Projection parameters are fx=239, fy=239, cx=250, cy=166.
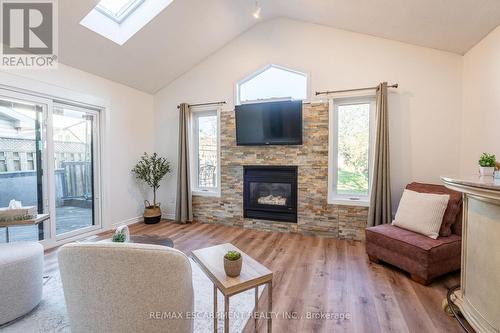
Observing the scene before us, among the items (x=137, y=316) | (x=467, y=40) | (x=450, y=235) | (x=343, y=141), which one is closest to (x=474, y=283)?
(x=450, y=235)

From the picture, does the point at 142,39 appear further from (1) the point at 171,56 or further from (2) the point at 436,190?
(2) the point at 436,190

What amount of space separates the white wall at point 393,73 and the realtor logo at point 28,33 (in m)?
2.45

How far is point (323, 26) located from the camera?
3.78 metres

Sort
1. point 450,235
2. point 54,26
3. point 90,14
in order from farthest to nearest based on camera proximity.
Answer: point 90,14
point 54,26
point 450,235

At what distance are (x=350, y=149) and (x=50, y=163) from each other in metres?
4.32

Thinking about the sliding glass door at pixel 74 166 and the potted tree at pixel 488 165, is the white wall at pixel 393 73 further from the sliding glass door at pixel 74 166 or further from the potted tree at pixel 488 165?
the sliding glass door at pixel 74 166

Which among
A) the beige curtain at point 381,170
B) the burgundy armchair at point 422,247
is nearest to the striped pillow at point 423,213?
the burgundy armchair at point 422,247

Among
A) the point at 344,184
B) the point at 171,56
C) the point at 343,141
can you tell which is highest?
the point at 171,56

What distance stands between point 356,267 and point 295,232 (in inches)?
52.4

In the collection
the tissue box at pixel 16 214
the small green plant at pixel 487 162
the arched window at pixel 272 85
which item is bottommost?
the tissue box at pixel 16 214

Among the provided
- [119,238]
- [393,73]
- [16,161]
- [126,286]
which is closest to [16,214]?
[119,238]

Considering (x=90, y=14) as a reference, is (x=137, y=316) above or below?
below

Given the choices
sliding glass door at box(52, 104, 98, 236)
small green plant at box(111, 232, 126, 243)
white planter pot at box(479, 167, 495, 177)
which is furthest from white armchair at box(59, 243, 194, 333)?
sliding glass door at box(52, 104, 98, 236)

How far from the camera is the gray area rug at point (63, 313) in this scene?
5.69ft
